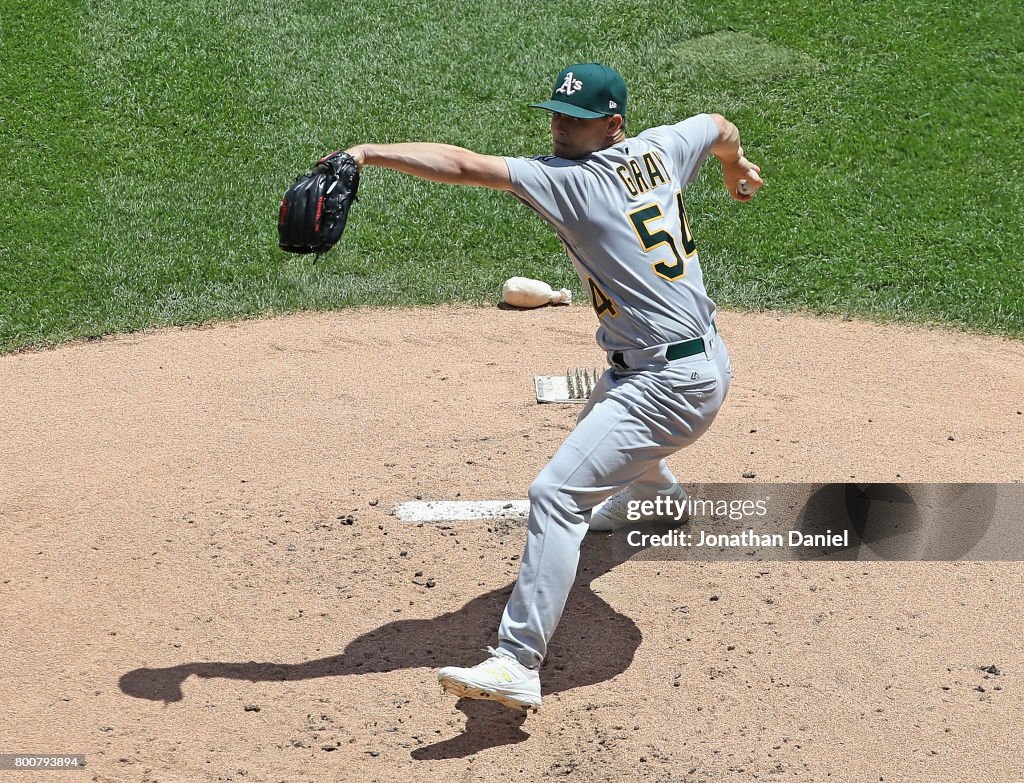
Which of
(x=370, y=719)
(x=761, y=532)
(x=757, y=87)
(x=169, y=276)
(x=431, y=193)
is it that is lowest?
(x=370, y=719)

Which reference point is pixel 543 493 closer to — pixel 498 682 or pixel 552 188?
pixel 498 682

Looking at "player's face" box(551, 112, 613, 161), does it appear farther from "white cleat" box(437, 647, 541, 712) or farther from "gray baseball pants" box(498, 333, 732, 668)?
"white cleat" box(437, 647, 541, 712)

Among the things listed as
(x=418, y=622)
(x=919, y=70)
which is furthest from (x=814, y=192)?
(x=418, y=622)

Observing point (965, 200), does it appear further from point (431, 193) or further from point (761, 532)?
point (761, 532)

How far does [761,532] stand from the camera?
17.7ft

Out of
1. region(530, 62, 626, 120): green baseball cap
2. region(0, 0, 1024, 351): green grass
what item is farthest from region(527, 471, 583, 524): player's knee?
region(0, 0, 1024, 351): green grass

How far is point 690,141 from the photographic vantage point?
4.76 metres

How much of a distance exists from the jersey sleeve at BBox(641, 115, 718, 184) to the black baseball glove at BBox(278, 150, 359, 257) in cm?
131

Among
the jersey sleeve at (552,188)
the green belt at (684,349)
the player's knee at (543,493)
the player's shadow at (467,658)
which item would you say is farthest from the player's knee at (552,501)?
the jersey sleeve at (552,188)

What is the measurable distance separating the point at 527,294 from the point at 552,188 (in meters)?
4.16

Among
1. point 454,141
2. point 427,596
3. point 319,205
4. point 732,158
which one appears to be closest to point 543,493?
point 427,596

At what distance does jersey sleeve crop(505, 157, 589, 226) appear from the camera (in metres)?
4.19

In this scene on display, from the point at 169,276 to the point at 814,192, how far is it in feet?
17.1

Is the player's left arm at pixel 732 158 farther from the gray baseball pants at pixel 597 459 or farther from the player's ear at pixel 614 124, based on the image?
the gray baseball pants at pixel 597 459
